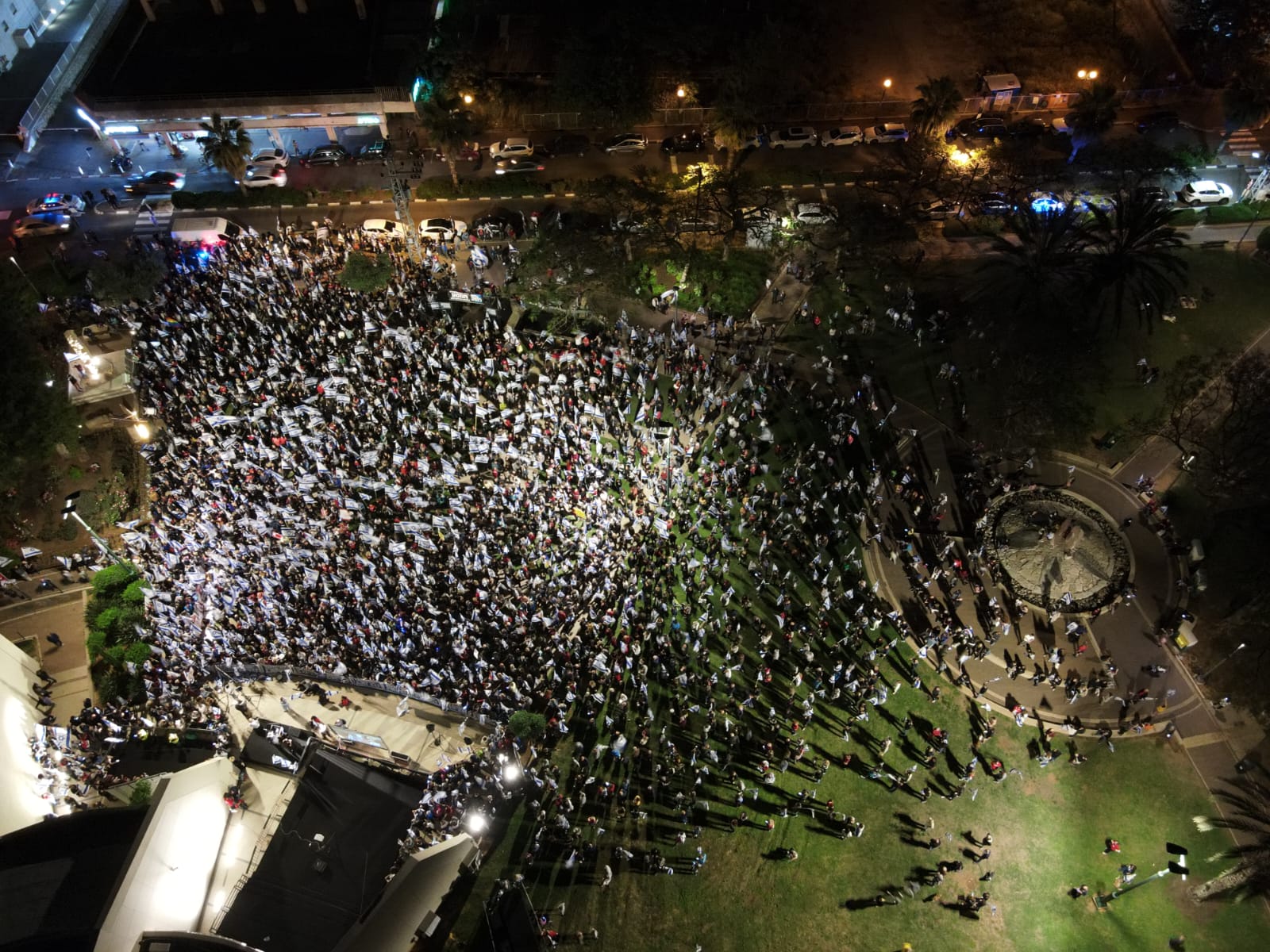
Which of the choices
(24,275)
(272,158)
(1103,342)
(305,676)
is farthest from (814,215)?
(24,275)

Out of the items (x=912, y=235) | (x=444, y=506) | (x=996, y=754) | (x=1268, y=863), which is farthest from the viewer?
(x=912, y=235)

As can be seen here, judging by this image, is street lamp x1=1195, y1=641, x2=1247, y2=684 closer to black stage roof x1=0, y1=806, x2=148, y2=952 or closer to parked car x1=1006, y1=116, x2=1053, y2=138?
parked car x1=1006, y1=116, x2=1053, y2=138

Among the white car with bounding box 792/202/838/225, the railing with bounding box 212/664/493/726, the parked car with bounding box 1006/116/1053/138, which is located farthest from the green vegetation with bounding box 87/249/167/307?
the parked car with bounding box 1006/116/1053/138

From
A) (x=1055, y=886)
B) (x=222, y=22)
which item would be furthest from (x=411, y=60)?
(x=1055, y=886)

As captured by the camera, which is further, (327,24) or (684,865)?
(327,24)

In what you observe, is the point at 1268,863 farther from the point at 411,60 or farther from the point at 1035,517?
the point at 411,60

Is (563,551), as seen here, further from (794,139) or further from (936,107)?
(936,107)

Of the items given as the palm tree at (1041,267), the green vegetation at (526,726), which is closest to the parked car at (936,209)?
the palm tree at (1041,267)
